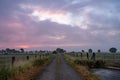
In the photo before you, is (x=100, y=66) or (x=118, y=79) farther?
(x=100, y=66)

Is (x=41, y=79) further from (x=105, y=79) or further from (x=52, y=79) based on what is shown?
(x=105, y=79)

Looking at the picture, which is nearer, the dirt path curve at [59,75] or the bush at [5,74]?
the bush at [5,74]

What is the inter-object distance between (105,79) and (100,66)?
697 inches

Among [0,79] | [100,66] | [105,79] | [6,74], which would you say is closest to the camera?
[0,79]

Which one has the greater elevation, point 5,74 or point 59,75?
point 5,74

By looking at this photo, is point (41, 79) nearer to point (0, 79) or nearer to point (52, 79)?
point (52, 79)

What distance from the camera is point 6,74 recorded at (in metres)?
20.5

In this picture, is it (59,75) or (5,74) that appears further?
(59,75)

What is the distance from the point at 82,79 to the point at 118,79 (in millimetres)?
3987

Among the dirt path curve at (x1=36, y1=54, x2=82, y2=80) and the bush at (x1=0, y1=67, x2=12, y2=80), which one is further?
the dirt path curve at (x1=36, y1=54, x2=82, y2=80)

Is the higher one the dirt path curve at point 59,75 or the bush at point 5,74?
the bush at point 5,74

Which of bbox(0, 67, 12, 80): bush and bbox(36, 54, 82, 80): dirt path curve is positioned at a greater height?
bbox(0, 67, 12, 80): bush

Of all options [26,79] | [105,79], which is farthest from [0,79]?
[105,79]

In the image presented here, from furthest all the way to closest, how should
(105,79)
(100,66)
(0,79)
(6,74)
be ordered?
(100,66), (105,79), (6,74), (0,79)
